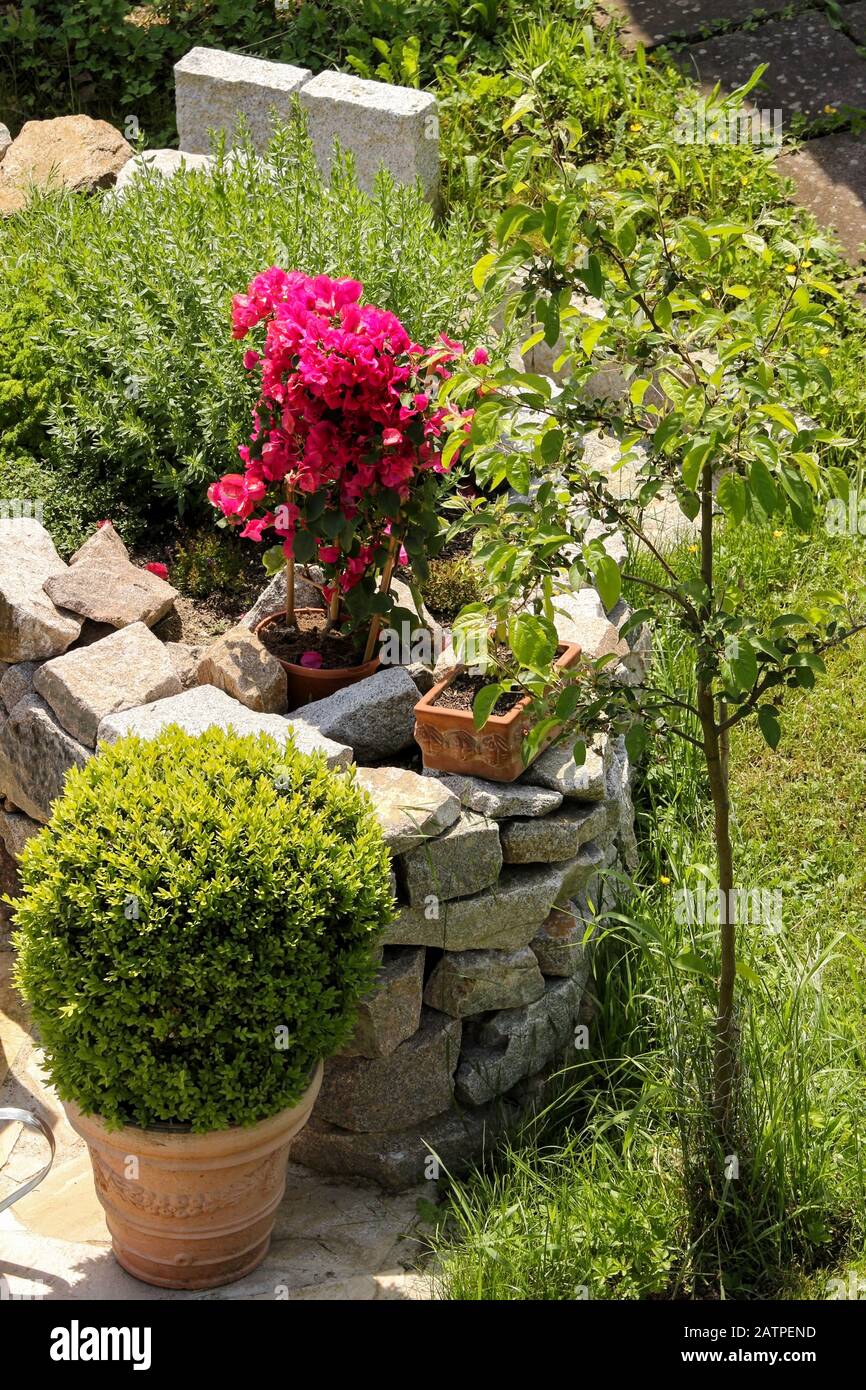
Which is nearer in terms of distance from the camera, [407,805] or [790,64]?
[407,805]

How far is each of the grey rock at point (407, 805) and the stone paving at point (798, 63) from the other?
155 inches

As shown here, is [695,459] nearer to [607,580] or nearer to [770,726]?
[607,580]

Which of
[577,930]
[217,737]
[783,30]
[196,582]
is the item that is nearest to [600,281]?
[217,737]

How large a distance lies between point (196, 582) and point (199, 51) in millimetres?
3500

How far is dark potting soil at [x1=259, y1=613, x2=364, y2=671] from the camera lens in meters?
4.50

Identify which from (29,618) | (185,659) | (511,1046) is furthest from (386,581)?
(511,1046)

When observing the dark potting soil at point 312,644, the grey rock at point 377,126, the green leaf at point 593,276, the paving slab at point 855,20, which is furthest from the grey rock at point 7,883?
the paving slab at point 855,20

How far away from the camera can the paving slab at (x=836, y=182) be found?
6867 millimetres

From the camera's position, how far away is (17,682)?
4.51 m

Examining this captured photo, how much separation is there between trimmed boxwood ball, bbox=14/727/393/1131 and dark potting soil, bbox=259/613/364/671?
104cm

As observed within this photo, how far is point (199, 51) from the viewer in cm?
727

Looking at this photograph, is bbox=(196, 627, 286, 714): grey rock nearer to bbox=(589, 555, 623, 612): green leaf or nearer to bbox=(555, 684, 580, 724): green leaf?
bbox=(555, 684, 580, 724): green leaf

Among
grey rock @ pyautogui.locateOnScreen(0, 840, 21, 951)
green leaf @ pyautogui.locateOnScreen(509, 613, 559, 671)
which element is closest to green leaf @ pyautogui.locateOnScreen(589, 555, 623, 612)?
green leaf @ pyautogui.locateOnScreen(509, 613, 559, 671)

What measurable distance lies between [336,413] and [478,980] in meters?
1.50
